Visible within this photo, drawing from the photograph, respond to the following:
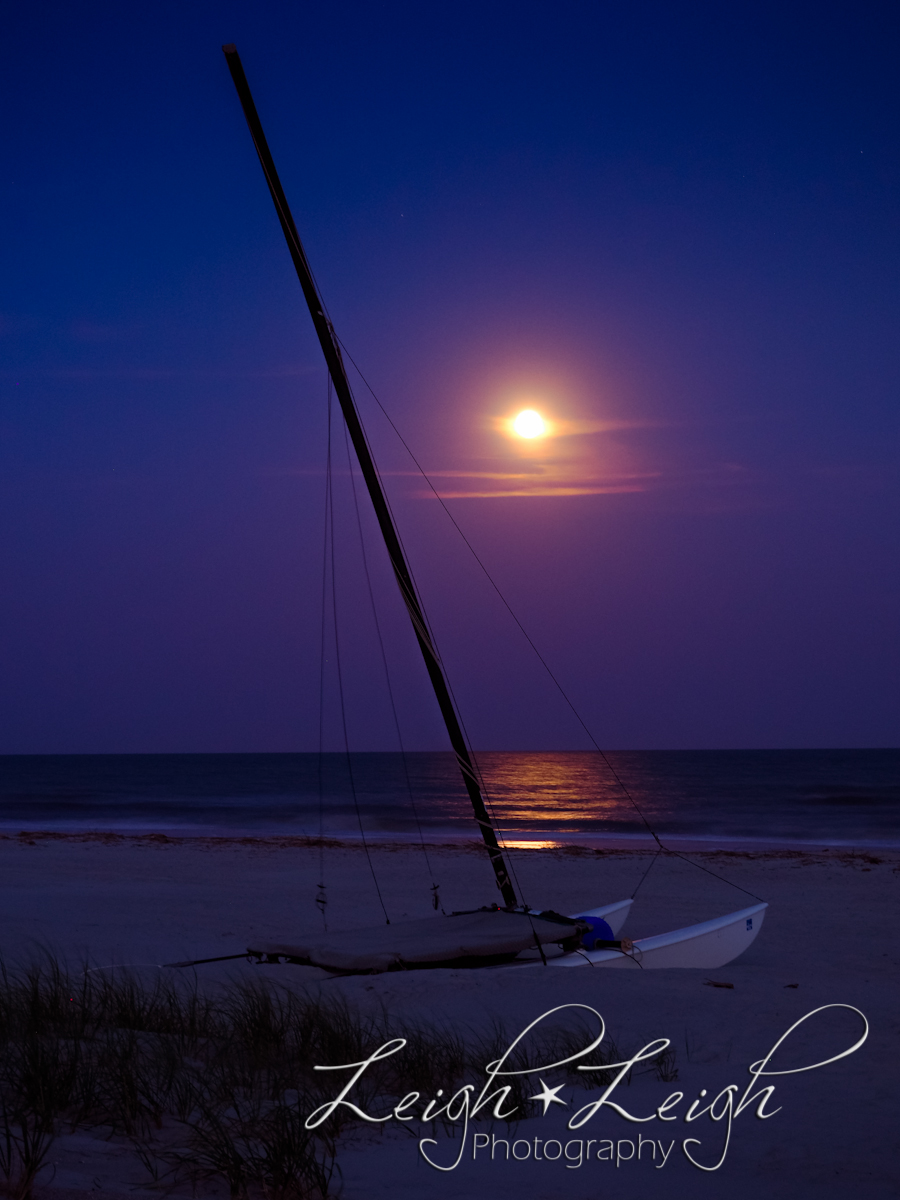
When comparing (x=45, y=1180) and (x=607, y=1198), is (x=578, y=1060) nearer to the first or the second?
(x=607, y=1198)

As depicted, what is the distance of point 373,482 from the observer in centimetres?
1116

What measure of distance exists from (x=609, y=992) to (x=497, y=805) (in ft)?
142

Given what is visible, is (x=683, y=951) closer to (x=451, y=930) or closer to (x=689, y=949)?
(x=689, y=949)

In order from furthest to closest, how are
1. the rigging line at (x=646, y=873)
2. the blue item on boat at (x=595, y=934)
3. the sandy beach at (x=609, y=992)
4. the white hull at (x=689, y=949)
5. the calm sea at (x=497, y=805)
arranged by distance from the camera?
the calm sea at (x=497, y=805)
the rigging line at (x=646, y=873)
the blue item on boat at (x=595, y=934)
the white hull at (x=689, y=949)
the sandy beach at (x=609, y=992)

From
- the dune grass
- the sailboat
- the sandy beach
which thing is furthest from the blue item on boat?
the dune grass

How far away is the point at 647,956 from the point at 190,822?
119ft

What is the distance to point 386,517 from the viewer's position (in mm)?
11227

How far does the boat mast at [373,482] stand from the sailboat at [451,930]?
0.04 feet

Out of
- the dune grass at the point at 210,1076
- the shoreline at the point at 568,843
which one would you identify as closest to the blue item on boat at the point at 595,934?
the dune grass at the point at 210,1076

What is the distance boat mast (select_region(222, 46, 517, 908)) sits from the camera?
431 inches

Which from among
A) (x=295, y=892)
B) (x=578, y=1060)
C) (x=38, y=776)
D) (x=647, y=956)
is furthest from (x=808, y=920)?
(x=38, y=776)

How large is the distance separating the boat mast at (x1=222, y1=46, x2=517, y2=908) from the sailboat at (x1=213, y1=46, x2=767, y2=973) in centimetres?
1

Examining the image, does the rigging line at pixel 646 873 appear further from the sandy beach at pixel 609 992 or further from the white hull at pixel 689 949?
the white hull at pixel 689 949

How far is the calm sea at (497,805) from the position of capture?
3769cm
